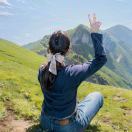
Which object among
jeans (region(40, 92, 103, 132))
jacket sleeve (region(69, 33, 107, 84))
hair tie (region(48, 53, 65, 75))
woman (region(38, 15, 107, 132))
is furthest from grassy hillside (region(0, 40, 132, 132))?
hair tie (region(48, 53, 65, 75))

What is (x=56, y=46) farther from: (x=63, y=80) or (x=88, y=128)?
(x=88, y=128)

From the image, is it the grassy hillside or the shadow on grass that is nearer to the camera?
the shadow on grass

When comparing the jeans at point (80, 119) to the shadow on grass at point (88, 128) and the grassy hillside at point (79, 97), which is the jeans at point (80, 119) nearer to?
the shadow on grass at point (88, 128)

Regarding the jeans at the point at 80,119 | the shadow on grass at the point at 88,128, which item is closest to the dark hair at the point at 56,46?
the jeans at the point at 80,119

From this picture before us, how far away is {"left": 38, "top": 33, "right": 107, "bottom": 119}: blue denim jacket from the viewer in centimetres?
908

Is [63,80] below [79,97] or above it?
above

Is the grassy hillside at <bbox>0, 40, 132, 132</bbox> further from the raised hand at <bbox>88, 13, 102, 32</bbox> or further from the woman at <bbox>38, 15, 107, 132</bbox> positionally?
the raised hand at <bbox>88, 13, 102, 32</bbox>

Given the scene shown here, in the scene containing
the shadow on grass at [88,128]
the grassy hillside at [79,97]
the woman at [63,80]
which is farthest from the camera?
the grassy hillside at [79,97]

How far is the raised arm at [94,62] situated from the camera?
29.7 ft

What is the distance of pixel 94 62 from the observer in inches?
356

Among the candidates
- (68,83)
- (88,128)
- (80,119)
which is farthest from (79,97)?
(68,83)

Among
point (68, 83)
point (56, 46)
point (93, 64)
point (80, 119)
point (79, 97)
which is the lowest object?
point (79, 97)

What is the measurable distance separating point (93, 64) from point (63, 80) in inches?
40.1

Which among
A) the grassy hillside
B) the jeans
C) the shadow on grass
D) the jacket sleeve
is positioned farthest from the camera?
the grassy hillside
